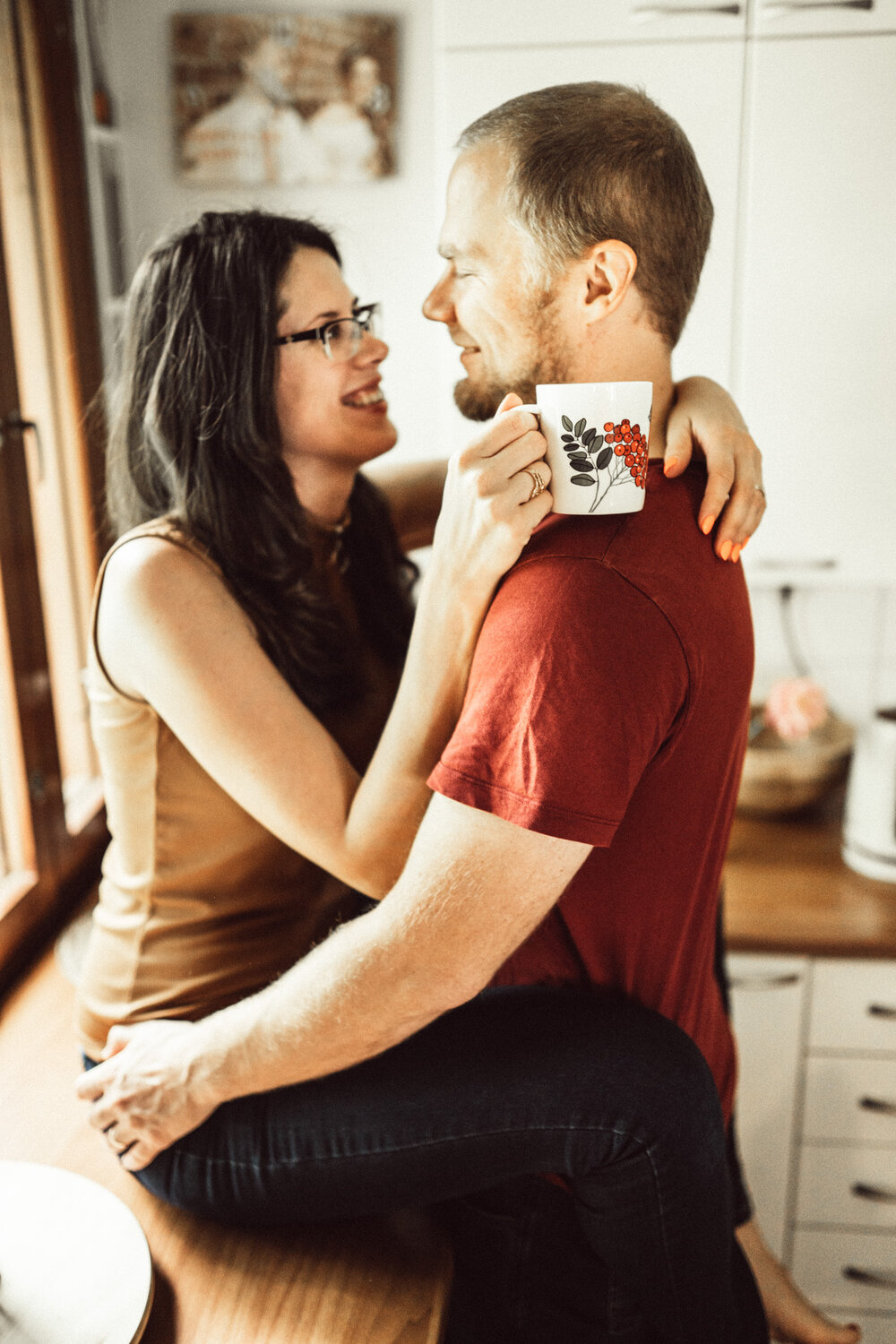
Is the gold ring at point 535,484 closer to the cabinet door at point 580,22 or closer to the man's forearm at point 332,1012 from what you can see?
the man's forearm at point 332,1012

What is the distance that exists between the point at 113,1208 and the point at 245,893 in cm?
30

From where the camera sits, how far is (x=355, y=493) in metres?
1.34

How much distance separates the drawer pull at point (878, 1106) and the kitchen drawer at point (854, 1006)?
0.08m

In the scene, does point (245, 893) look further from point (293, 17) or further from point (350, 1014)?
point (293, 17)

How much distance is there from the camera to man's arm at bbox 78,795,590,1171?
0.77m

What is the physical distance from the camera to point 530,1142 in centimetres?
90

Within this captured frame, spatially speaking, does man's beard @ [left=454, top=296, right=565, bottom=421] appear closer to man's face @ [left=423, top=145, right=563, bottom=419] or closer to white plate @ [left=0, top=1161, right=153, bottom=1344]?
man's face @ [left=423, top=145, right=563, bottom=419]

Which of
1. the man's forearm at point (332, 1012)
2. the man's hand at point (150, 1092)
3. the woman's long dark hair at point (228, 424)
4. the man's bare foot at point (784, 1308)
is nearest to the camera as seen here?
the man's forearm at point (332, 1012)

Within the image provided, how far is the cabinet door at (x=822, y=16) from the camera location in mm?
1298

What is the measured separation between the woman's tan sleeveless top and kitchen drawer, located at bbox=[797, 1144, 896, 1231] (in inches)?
37.6

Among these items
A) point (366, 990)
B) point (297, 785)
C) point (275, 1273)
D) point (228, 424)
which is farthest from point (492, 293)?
point (275, 1273)

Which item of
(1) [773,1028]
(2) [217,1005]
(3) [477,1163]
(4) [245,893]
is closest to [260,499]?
(4) [245,893]

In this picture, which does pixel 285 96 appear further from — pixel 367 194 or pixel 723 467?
pixel 723 467

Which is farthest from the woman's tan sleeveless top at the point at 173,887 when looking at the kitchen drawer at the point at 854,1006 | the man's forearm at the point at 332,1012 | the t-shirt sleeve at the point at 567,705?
the kitchen drawer at the point at 854,1006
